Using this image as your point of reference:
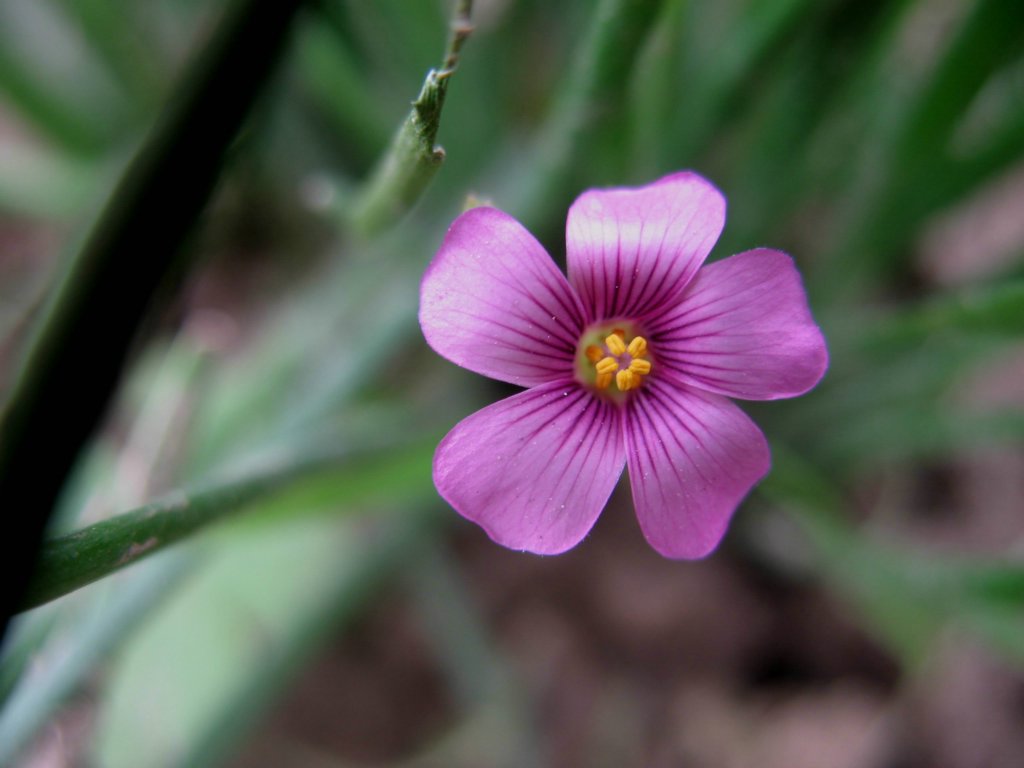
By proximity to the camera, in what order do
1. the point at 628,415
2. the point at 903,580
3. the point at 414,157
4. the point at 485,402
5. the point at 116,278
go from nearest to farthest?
the point at 116,278, the point at 414,157, the point at 628,415, the point at 903,580, the point at 485,402

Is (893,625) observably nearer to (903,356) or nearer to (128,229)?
(903,356)

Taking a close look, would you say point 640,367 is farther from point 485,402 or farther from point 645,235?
point 485,402

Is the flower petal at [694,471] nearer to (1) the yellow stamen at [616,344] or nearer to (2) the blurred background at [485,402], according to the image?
(1) the yellow stamen at [616,344]

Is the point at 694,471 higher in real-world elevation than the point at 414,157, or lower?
lower

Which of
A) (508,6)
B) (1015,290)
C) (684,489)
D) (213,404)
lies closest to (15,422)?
(684,489)

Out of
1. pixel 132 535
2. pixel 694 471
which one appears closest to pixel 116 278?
pixel 132 535

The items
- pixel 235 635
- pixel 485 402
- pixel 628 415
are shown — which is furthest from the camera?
pixel 485 402

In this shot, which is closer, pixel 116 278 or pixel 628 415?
pixel 116 278

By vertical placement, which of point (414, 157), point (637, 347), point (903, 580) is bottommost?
point (903, 580)
